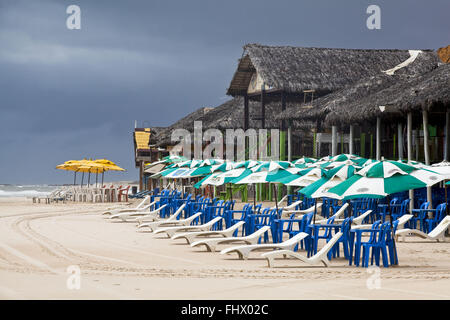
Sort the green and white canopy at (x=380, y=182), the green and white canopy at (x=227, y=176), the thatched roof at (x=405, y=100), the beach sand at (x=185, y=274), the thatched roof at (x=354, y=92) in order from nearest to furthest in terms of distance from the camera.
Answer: the beach sand at (x=185, y=274) < the green and white canopy at (x=380, y=182) < the green and white canopy at (x=227, y=176) < the thatched roof at (x=405, y=100) < the thatched roof at (x=354, y=92)

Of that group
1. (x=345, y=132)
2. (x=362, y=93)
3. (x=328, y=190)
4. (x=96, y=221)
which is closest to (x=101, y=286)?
(x=328, y=190)

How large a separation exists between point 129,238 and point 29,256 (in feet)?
12.6

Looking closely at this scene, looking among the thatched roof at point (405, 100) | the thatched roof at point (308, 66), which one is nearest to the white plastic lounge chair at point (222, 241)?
the thatched roof at point (405, 100)

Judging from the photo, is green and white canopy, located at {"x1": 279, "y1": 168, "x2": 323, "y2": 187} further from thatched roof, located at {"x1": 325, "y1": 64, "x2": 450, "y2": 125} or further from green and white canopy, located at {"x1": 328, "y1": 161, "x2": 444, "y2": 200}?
thatched roof, located at {"x1": 325, "y1": 64, "x2": 450, "y2": 125}

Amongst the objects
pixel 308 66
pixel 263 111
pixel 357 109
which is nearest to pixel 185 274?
pixel 357 109

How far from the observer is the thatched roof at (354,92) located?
23.5m

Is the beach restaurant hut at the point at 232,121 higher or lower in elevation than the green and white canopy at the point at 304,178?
higher

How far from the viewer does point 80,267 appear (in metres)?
10.1

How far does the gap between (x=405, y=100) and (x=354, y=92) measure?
5.77 metres

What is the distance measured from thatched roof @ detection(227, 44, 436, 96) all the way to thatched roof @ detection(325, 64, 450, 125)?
21.2 feet

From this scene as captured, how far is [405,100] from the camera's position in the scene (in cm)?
1822

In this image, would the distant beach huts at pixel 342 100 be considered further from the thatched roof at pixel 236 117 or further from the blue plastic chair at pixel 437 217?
the blue plastic chair at pixel 437 217

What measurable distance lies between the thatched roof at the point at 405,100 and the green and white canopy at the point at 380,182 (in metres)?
7.37

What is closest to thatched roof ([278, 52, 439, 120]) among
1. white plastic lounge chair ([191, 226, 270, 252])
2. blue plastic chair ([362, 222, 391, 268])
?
white plastic lounge chair ([191, 226, 270, 252])
